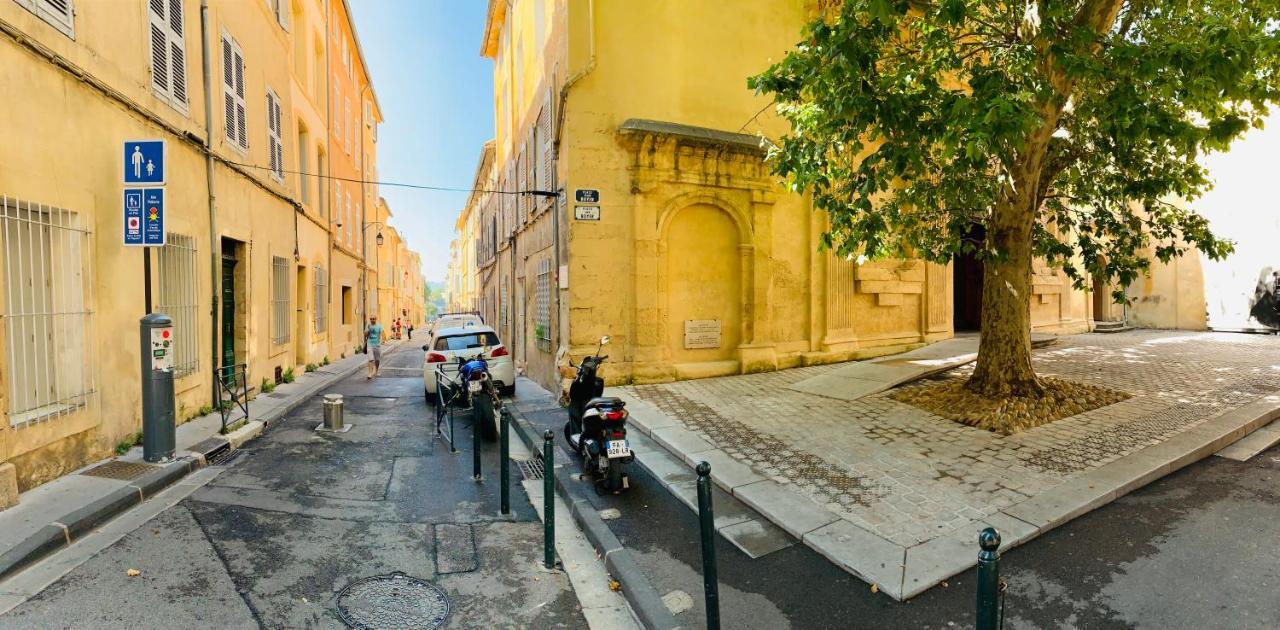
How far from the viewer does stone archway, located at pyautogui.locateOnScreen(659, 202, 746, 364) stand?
10711mm

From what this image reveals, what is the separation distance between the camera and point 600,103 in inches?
400

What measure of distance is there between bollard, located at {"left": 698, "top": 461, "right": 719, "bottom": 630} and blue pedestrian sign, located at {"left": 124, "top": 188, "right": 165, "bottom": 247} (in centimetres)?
619

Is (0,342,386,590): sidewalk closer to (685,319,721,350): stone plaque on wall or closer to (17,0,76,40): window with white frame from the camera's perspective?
(17,0,76,40): window with white frame

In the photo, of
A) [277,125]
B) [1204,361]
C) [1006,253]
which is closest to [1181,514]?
[1006,253]

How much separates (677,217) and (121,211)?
7651 mm

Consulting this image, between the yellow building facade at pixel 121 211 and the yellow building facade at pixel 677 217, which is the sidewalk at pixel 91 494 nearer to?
the yellow building facade at pixel 121 211

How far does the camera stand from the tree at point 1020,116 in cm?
507

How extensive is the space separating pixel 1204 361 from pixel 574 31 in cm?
1263

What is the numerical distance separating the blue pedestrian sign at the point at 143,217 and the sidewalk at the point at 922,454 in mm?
5671

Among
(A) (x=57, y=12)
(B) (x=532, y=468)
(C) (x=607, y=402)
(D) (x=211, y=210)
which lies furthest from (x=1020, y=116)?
(D) (x=211, y=210)

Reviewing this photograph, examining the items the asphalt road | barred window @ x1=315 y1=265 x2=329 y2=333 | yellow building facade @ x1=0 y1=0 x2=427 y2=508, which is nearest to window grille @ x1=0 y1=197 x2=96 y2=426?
yellow building facade @ x1=0 y1=0 x2=427 y2=508

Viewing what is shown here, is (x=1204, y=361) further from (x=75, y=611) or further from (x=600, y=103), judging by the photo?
(x=75, y=611)

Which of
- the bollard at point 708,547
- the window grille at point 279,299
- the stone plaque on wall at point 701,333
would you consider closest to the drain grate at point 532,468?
the bollard at point 708,547

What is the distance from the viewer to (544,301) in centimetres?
1216
